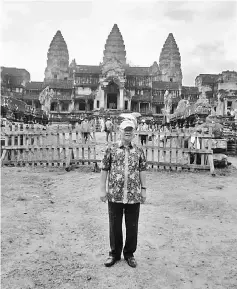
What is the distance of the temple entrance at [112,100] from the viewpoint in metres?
46.0

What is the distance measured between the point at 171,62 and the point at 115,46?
35.9 feet

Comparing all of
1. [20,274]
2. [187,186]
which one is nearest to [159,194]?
[187,186]

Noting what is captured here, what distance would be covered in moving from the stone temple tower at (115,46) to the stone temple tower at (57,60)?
779cm

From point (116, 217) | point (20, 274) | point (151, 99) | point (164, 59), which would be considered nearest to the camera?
point (20, 274)

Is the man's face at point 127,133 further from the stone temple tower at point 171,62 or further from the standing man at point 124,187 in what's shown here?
the stone temple tower at point 171,62

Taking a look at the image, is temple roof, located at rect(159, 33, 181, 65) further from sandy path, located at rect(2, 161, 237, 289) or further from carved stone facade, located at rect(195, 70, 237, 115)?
sandy path, located at rect(2, 161, 237, 289)

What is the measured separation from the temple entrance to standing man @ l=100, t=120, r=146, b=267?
140ft

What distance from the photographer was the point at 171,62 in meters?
56.3

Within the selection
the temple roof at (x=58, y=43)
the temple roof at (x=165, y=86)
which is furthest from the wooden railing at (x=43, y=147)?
the temple roof at (x=58, y=43)

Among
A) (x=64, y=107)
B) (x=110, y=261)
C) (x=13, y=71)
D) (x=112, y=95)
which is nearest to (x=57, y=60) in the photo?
(x=13, y=71)

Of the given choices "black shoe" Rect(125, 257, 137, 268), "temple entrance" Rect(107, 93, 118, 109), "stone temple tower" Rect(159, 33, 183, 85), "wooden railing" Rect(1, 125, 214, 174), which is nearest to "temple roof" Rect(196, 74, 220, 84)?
"stone temple tower" Rect(159, 33, 183, 85)

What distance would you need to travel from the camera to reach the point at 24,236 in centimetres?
438

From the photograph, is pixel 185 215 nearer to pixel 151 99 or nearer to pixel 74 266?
pixel 74 266

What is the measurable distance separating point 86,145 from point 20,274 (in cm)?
704
